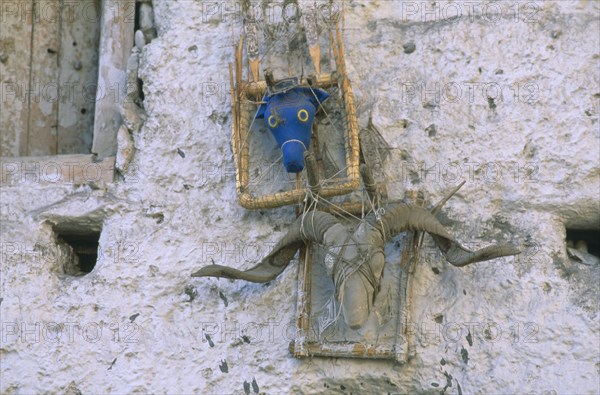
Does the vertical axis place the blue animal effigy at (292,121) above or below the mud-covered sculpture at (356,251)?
above

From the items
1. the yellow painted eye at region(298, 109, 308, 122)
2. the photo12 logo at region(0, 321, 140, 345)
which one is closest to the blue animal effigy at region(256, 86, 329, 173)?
Result: the yellow painted eye at region(298, 109, 308, 122)

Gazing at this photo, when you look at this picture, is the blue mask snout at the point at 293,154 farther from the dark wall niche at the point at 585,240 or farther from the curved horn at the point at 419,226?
the dark wall niche at the point at 585,240

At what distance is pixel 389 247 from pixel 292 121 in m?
0.61

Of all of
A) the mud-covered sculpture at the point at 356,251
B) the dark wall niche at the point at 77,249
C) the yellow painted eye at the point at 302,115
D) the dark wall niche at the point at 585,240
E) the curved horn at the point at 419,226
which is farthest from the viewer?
the dark wall niche at the point at 77,249

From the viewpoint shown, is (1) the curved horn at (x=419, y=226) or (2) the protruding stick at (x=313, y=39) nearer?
(1) the curved horn at (x=419, y=226)

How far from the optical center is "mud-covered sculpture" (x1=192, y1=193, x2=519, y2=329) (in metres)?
4.57

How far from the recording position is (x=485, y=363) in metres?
4.73

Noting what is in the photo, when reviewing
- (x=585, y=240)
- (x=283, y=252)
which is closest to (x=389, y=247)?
(x=283, y=252)

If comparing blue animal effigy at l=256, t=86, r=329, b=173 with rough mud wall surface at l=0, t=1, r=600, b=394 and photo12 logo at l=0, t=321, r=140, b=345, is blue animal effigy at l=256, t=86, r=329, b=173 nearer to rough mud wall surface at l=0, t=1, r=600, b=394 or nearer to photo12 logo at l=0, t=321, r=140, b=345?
rough mud wall surface at l=0, t=1, r=600, b=394

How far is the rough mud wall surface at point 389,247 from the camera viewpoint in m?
4.76

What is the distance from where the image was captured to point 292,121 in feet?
15.9

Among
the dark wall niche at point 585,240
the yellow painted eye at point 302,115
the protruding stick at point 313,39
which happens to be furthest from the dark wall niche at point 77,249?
the dark wall niche at point 585,240

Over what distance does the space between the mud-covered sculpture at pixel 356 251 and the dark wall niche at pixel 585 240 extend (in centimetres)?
53

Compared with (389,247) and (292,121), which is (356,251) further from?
(292,121)
